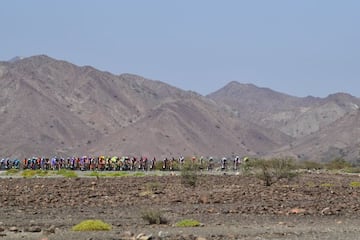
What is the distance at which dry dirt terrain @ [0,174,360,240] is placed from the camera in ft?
73.3

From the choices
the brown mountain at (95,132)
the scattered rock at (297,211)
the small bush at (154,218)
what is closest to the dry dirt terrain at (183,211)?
the scattered rock at (297,211)

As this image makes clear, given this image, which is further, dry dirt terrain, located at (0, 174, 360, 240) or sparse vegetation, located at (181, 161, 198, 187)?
sparse vegetation, located at (181, 161, 198, 187)

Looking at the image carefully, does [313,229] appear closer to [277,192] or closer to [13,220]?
[13,220]

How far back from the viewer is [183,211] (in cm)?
3014

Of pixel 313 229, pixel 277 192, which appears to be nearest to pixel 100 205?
pixel 277 192

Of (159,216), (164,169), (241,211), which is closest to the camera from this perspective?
(159,216)

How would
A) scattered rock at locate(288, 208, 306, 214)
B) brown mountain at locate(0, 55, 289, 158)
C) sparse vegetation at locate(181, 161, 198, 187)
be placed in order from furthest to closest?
brown mountain at locate(0, 55, 289, 158)
sparse vegetation at locate(181, 161, 198, 187)
scattered rock at locate(288, 208, 306, 214)

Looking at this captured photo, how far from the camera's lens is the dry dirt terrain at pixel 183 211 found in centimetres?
2233

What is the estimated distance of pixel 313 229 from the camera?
2412 cm

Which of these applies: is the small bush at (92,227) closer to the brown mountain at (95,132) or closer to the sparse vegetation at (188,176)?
the sparse vegetation at (188,176)

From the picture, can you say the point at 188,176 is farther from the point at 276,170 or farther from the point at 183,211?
the point at 183,211

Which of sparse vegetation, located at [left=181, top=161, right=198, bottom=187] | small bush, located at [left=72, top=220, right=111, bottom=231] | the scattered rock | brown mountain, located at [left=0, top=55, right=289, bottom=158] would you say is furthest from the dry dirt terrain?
brown mountain, located at [left=0, top=55, right=289, bottom=158]

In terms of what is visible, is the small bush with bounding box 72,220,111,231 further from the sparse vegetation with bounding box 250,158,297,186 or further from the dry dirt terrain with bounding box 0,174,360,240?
the sparse vegetation with bounding box 250,158,297,186

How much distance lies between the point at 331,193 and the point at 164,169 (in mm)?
46938
